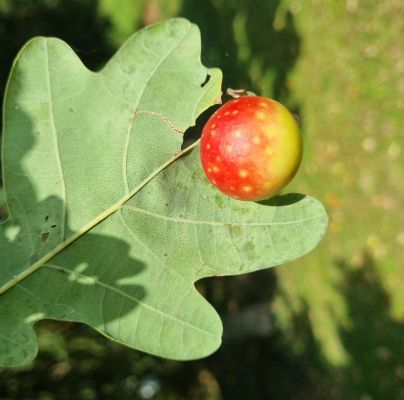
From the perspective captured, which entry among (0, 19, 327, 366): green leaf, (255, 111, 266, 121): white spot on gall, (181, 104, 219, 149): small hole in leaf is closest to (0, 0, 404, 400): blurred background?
(181, 104, 219, 149): small hole in leaf

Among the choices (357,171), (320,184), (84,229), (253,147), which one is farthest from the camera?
(320,184)

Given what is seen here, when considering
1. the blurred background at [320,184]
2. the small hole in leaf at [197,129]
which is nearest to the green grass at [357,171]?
the blurred background at [320,184]

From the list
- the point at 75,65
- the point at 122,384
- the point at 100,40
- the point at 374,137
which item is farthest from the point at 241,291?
the point at 75,65

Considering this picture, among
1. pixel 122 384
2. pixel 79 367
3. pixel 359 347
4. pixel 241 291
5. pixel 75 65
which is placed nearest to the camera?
pixel 75 65

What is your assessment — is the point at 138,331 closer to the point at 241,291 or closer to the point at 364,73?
the point at 364,73

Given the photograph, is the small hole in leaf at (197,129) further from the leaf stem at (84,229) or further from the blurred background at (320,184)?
the blurred background at (320,184)

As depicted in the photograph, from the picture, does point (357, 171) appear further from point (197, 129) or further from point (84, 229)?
point (84, 229)

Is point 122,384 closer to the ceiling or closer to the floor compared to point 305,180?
closer to the floor

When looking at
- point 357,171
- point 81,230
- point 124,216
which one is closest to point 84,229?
point 81,230
